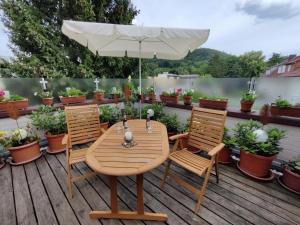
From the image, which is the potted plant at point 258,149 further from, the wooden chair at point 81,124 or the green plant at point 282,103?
the wooden chair at point 81,124

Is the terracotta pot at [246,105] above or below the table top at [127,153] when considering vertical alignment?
above

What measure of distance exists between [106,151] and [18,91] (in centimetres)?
297

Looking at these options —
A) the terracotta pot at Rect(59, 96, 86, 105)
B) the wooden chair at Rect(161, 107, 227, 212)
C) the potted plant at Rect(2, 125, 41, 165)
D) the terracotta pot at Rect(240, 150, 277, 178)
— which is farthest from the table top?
the terracotta pot at Rect(59, 96, 86, 105)

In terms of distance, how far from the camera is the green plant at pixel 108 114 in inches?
153

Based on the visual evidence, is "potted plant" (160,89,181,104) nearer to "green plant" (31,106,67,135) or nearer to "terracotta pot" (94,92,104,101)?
"terracotta pot" (94,92,104,101)

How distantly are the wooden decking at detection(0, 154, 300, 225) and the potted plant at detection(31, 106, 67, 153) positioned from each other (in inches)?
26.6

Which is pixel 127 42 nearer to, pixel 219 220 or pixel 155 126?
pixel 155 126

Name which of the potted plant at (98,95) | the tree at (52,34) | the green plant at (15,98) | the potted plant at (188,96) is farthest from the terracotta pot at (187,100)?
the tree at (52,34)

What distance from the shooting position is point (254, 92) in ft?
9.28

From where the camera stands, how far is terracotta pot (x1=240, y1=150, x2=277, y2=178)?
224cm

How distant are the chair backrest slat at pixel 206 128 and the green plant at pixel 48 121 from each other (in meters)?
2.65

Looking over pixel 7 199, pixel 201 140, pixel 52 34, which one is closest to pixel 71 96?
pixel 7 199

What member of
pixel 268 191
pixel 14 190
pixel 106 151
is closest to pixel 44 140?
pixel 14 190

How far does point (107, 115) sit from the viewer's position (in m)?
3.90
